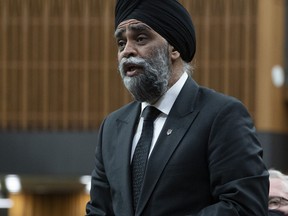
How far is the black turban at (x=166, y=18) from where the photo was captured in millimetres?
3600

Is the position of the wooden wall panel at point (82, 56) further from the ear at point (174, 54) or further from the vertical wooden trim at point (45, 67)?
the ear at point (174, 54)

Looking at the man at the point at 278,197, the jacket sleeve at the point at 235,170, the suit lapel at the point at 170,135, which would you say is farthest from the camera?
the man at the point at 278,197

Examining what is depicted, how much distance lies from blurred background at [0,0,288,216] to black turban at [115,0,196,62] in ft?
43.7

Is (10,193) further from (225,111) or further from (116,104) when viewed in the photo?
(225,111)

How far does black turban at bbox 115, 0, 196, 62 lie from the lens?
3.60m

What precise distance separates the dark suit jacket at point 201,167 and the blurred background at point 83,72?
13368mm

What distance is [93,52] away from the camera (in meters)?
17.2

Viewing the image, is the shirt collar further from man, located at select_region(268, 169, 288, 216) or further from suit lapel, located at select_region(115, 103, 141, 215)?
man, located at select_region(268, 169, 288, 216)

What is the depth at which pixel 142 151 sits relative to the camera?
3656 mm

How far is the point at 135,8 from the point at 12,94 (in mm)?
13848

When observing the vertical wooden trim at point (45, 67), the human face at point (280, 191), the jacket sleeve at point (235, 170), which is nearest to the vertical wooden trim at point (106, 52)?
the vertical wooden trim at point (45, 67)

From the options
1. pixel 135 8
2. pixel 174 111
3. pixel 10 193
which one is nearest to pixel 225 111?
pixel 174 111

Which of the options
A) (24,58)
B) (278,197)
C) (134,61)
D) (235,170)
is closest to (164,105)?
(134,61)

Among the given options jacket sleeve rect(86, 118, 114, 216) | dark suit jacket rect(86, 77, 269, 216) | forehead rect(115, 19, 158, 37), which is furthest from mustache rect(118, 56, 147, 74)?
jacket sleeve rect(86, 118, 114, 216)
